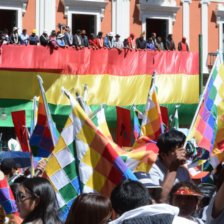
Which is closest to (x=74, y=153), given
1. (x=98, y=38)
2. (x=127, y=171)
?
(x=127, y=171)

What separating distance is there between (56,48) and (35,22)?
418 cm

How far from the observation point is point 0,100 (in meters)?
19.3

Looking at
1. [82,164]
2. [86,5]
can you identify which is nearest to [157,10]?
[86,5]

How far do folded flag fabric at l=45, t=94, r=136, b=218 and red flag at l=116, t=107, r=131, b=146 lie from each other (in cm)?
476

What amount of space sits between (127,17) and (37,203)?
20.8m

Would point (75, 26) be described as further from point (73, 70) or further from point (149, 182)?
point (149, 182)

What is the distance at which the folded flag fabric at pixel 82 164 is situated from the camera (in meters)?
5.94

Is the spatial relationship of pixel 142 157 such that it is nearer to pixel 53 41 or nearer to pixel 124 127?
pixel 124 127

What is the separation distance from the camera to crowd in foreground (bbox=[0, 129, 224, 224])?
157 inches

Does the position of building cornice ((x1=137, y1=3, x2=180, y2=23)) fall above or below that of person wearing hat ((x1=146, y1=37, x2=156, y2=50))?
above

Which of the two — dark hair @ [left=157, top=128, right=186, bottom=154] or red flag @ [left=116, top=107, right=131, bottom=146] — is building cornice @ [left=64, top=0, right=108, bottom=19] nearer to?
red flag @ [left=116, top=107, right=131, bottom=146]

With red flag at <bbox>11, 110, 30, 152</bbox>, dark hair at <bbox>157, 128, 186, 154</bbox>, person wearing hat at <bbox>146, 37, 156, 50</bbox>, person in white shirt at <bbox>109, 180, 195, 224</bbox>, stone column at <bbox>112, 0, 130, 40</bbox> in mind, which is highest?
stone column at <bbox>112, 0, 130, 40</bbox>

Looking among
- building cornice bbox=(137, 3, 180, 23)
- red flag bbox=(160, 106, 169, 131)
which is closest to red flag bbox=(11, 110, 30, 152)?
red flag bbox=(160, 106, 169, 131)

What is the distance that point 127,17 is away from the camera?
82.8 feet
